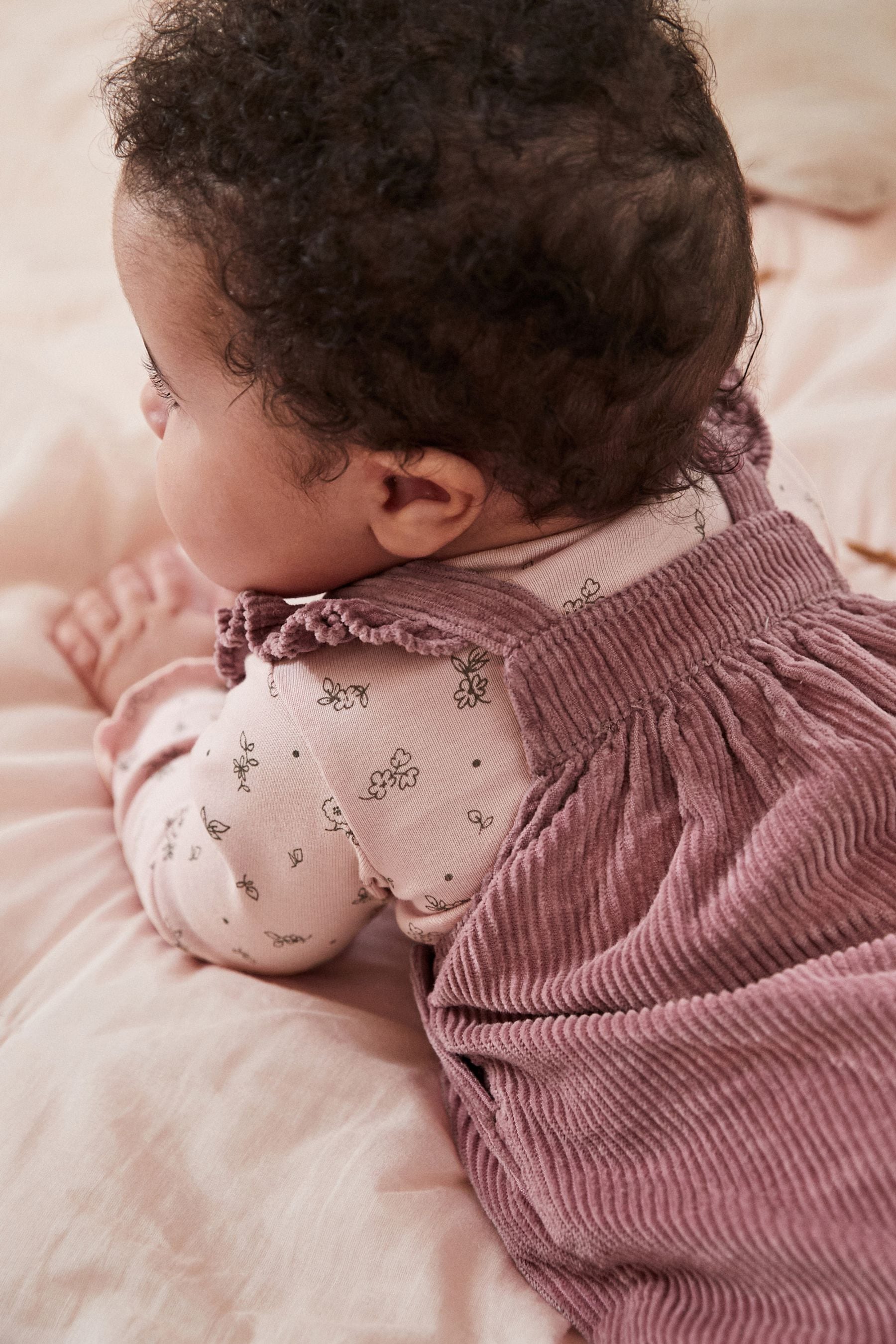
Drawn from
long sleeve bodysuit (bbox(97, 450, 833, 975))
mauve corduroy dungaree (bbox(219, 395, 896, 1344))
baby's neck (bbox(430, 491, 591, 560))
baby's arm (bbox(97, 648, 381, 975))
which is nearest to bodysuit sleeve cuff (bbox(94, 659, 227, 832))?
baby's arm (bbox(97, 648, 381, 975))

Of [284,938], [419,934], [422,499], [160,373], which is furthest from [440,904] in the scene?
[160,373]

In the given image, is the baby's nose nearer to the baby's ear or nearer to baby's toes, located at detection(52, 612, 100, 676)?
the baby's ear

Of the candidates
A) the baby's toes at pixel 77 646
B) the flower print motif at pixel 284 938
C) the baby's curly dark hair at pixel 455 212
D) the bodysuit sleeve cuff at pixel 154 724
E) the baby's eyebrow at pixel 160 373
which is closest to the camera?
the baby's curly dark hair at pixel 455 212

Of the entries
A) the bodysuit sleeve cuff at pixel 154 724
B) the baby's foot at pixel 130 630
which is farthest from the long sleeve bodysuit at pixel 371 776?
the baby's foot at pixel 130 630

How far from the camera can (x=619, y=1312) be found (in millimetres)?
679

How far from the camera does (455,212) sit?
21.9 inches

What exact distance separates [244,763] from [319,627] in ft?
0.37

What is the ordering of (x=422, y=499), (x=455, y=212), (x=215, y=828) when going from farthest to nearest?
(x=215, y=828) < (x=422, y=499) < (x=455, y=212)

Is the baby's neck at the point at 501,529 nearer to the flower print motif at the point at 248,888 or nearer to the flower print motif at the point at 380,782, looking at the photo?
the flower print motif at the point at 380,782

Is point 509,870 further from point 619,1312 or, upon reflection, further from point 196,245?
point 196,245

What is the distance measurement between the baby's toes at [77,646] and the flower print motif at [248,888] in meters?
0.38

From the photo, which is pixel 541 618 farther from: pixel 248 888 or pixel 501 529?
pixel 248 888

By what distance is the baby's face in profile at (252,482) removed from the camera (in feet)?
2.10

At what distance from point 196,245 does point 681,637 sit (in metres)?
0.35
